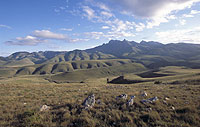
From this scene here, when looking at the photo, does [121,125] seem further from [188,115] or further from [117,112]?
[188,115]

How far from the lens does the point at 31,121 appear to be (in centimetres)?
678

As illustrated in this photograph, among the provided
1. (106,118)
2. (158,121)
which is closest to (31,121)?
(106,118)

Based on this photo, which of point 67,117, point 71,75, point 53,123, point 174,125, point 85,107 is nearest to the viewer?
point 174,125

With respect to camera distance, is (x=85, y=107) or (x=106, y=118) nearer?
(x=106, y=118)

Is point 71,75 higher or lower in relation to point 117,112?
lower

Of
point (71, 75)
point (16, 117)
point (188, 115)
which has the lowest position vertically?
point (71, 75)

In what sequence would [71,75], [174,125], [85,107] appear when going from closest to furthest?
[174,125] → [85,107] → [71,75]

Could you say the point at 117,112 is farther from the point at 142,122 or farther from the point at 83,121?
the point at 83,121

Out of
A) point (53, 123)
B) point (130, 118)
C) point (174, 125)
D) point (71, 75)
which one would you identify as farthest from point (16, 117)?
point (71, 75)

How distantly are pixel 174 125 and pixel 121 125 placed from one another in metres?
2.84

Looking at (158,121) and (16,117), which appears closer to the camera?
(158,121)

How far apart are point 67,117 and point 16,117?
3.68 metres

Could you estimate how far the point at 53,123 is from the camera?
21.9 feet

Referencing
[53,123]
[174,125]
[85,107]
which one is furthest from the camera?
[85,107]
